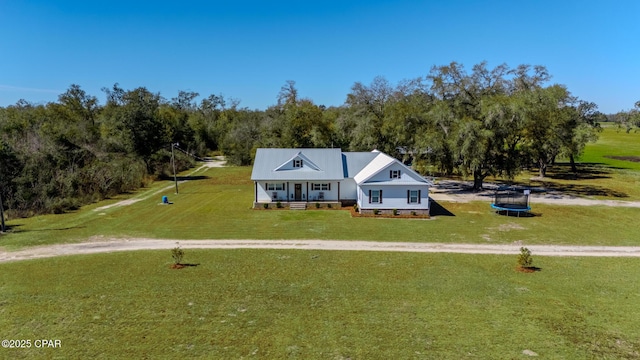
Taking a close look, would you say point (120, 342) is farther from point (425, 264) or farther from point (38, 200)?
point (38, 200)

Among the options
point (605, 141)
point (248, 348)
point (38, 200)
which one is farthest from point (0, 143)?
point (605, 141)

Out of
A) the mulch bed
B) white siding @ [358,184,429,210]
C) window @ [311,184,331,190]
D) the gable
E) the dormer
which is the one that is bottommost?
the mulch bed

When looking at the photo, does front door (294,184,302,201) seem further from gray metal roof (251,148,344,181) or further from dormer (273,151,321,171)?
dormer (273,151,321,171)

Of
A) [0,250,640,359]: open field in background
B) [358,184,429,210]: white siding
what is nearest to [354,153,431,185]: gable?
[358,184,429,210]: white siding

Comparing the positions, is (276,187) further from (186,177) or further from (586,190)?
(586,190)

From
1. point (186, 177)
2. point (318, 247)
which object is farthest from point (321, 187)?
point (186, 177)

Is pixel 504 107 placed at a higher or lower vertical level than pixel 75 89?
lower

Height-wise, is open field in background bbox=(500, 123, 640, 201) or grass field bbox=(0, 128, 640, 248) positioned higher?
open field in background bbox=(500, 123, 640, 201)
